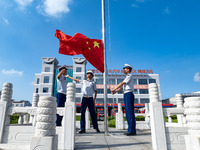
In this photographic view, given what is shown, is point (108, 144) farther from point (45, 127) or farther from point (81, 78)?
point (81, 78)

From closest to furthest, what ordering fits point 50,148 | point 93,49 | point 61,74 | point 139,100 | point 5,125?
1. point 50,148
2. point 5,125
3. point 61,74
4. point 93,49
5. point 139,100

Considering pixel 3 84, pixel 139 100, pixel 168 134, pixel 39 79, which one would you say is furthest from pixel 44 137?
pixel 39 79

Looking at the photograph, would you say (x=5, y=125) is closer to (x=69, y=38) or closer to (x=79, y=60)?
(x=69, y=38)

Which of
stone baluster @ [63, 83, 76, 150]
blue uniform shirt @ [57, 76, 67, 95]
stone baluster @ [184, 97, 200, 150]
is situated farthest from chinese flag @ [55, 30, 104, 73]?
stone baluster @ [184, 97, 200, 150]

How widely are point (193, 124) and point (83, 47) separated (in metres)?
3.70

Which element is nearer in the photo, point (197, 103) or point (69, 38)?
point (197, 103)

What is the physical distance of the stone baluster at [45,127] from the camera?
5.36 ft

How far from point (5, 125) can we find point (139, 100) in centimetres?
2667

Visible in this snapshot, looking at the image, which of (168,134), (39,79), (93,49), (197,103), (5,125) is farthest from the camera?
(39,79)

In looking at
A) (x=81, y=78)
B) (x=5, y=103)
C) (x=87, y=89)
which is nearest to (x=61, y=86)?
(x=87, y=89)

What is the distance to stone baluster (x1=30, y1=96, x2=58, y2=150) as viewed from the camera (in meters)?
1.63

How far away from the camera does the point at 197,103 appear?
179 cm

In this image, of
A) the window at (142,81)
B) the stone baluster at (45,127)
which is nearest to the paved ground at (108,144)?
the stone baluster at (45,127)

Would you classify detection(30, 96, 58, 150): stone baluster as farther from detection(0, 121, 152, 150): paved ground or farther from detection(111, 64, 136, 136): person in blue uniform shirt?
detection(111, 64, 136, 136): person in blue uniform shirt
